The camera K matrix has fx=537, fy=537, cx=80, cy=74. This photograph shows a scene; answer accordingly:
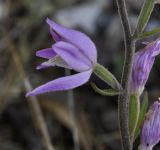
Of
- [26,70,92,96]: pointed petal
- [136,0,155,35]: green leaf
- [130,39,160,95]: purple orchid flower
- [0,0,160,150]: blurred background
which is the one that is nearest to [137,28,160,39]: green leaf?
[136,0,155,35]: green leaf

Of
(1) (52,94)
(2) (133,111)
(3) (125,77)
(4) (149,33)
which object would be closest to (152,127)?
(2) (133,111)

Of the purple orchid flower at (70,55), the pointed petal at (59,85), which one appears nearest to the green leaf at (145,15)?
the purple orchid flower at (70,55)

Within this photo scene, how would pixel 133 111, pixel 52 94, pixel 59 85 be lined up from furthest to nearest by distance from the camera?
pixel 52 94 < pixel 133 111 < pixel 59 85

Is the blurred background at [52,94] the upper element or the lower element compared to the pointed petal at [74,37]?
lower

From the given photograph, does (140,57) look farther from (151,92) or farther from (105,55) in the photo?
(105,55)

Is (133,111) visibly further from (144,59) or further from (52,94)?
(52,94)

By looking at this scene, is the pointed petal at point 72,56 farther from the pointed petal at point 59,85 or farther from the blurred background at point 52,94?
the blurred background at point 52,94
